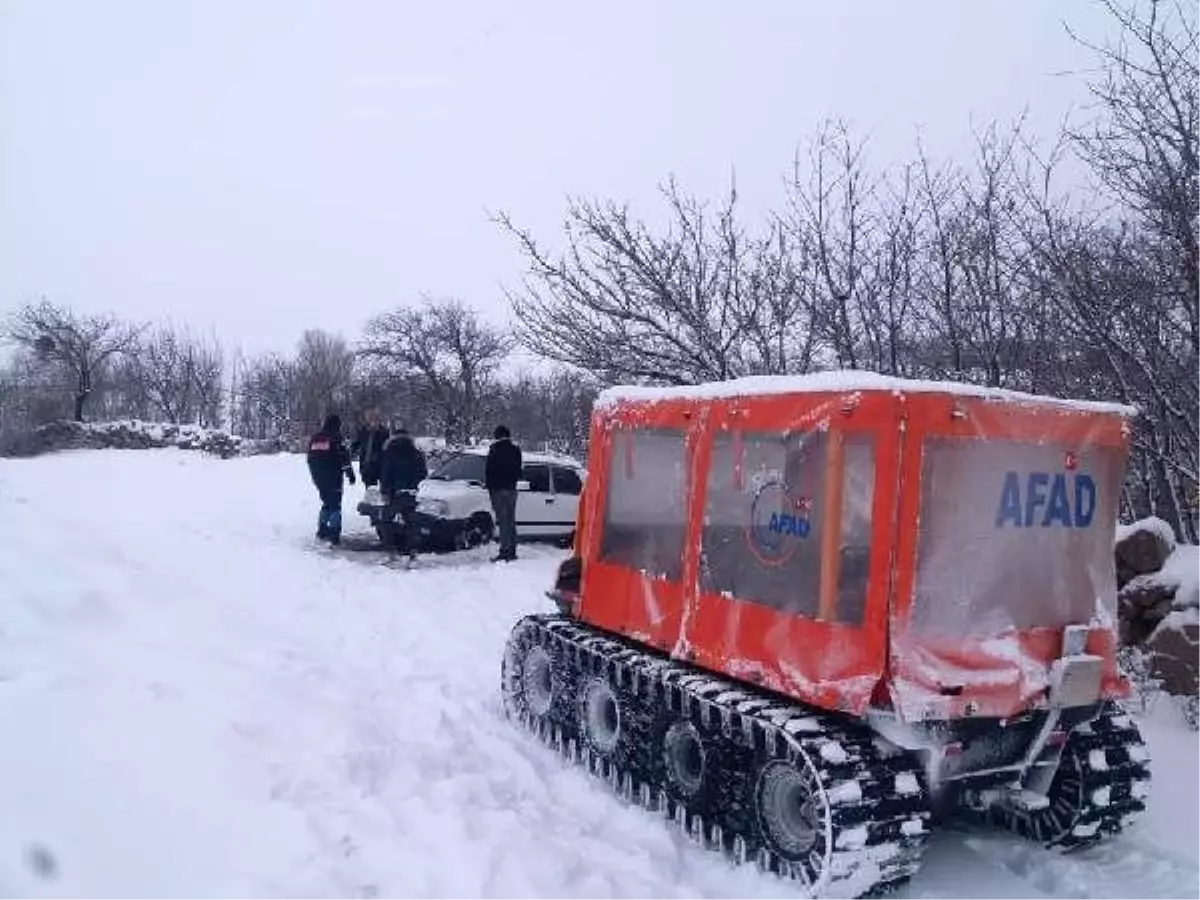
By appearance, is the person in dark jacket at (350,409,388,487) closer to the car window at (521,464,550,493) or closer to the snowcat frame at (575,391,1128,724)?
the car window at (521,464,550,493)

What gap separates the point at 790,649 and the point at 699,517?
1003 millimetres

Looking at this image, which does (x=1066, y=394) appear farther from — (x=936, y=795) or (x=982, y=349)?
(x=936, y=795)

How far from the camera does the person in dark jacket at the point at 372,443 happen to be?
48.7 ft

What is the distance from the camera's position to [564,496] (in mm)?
16109

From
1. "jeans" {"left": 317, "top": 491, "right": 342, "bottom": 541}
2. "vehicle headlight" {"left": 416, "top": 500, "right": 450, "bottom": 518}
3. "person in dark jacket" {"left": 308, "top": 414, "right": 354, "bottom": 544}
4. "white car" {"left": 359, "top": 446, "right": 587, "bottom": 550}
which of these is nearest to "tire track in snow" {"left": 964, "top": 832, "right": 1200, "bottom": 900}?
"white car" {"left": 359, "top": 446, "right": 587, "bottom": 550}

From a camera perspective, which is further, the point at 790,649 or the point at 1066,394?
the point at 1066,394

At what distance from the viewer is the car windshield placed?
49.8 feet

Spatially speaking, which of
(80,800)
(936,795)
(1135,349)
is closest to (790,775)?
(936,795)

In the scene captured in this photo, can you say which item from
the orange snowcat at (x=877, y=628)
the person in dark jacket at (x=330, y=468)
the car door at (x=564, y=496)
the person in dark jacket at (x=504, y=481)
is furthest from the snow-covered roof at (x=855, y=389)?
the car door at (x=564, y=496)

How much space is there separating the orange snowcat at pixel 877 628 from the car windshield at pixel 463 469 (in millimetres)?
9687

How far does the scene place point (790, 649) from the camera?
4.66 metres

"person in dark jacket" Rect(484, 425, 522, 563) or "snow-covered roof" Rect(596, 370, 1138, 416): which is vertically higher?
"snow-covered roof" Rect(596, 370, 1138, 416)

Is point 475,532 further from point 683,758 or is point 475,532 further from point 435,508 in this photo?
point 683,758

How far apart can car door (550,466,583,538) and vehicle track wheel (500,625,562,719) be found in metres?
8.79
